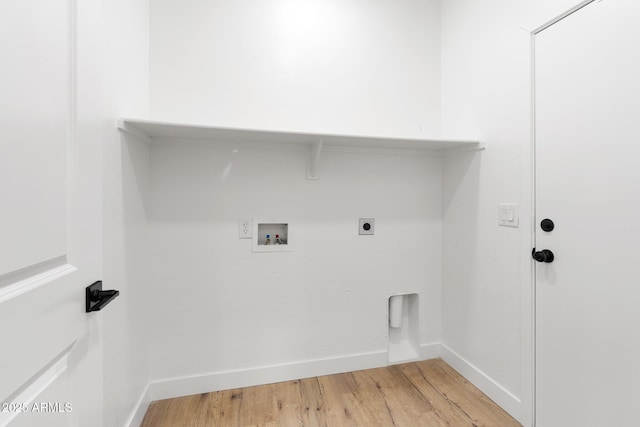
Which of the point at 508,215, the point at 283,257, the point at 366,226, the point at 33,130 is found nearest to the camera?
the point at 33,130

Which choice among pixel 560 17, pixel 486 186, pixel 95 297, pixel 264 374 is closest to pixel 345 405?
pixel 264 374

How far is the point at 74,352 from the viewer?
68cm

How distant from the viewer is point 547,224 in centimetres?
133

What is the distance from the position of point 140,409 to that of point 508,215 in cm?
219

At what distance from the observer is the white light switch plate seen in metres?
1.48

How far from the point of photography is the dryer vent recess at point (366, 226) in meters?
1.92

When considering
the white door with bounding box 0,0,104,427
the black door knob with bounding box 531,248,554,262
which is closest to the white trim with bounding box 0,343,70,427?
the white door with bounding box 0,0,104,427

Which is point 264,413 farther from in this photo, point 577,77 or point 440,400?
point 577,77

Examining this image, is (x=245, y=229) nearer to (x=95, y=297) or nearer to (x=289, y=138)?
(x=289, y=138)

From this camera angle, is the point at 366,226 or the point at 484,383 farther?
the point at 366,226

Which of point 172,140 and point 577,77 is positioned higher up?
point 577,77

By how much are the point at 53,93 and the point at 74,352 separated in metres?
0.60

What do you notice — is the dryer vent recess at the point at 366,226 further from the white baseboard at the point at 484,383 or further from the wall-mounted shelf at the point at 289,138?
the white baseboard at the point at 484,383

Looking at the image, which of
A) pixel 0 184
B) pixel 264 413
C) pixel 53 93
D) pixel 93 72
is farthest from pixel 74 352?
pixel 264 413
